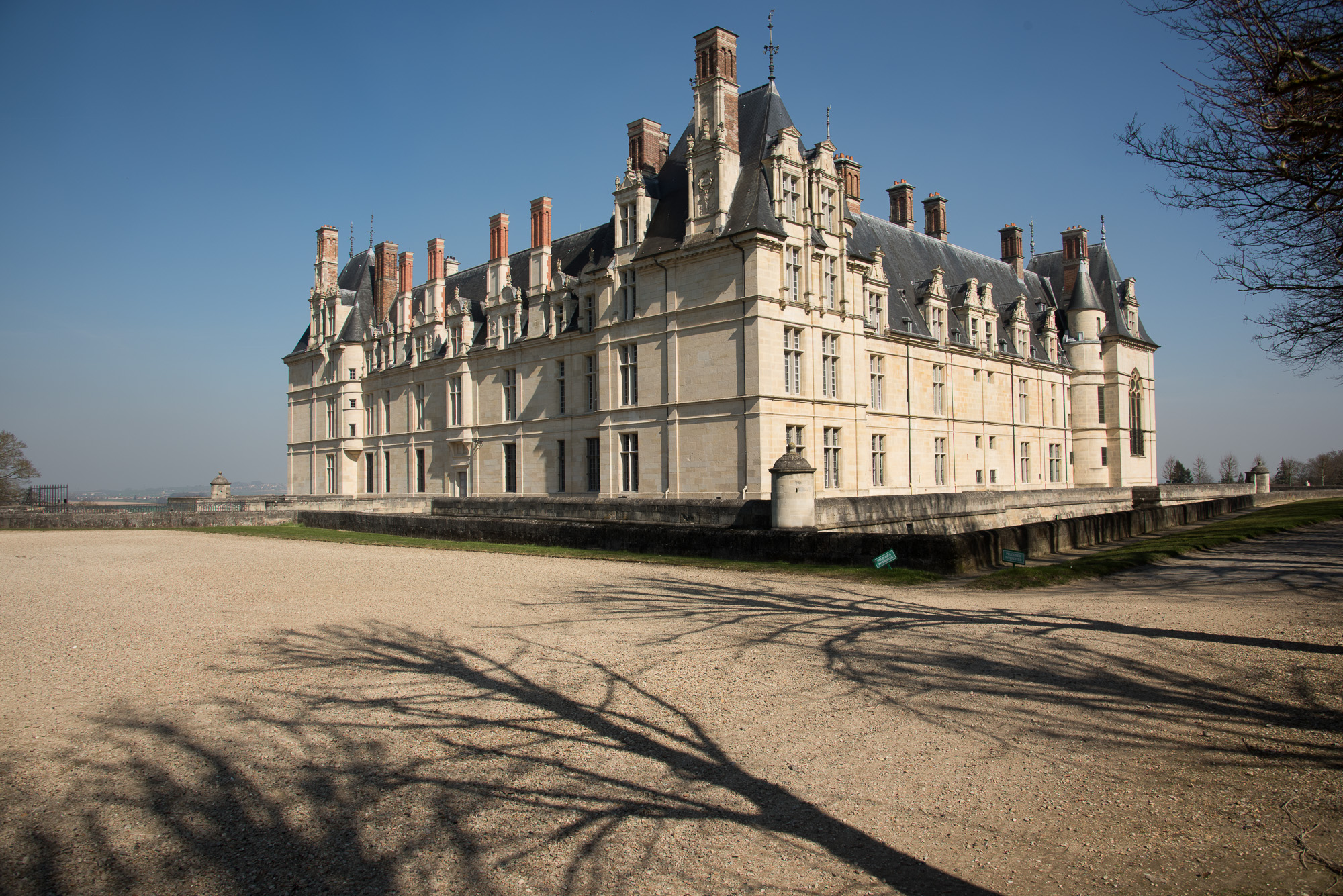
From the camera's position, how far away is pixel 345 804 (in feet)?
13.7

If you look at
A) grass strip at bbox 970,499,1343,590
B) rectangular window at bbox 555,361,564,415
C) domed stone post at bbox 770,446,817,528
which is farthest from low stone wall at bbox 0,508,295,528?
grass strip at bbox 970,499,1343,590

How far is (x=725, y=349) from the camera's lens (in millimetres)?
22656

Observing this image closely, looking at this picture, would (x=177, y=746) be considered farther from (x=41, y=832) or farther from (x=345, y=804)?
(x=345, y=804)

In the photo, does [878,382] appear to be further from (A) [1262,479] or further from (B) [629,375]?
(A) [1262,479]

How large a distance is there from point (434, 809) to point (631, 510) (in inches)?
598

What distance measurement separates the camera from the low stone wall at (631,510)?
1688cm

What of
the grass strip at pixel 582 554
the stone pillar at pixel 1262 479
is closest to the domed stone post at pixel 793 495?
Result: the grass strip at pixel 582 554

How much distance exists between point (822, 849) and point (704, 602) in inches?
250

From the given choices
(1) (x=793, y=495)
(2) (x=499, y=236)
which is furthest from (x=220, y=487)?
(1) (x=793, y=495)

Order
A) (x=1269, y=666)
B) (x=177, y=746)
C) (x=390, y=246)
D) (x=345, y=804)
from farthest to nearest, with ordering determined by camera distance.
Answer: (x=390, y=246)
(x=1269, y=666)
(x=177, y=746)
(x=345, y=804)

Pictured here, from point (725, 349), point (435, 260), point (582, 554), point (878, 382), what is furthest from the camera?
point (435, 260)

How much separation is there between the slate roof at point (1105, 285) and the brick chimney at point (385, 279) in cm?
3359

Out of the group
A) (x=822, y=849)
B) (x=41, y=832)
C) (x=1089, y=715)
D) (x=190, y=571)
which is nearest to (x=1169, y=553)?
(x=1089, y=715)

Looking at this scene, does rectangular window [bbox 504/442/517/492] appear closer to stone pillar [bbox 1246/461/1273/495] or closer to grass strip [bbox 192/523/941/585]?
grass strip [bbox 192/523/941/585]
